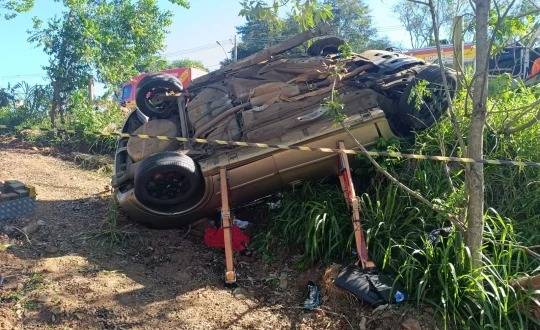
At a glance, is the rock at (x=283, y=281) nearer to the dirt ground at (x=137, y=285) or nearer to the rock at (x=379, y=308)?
the dirt ground at (x=137, y=285)

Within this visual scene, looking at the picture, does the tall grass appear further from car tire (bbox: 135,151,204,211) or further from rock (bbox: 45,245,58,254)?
rock (bbox: 45,245,58,254)

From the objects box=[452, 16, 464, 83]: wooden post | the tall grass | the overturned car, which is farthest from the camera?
the overturned car

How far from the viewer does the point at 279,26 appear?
139 inches

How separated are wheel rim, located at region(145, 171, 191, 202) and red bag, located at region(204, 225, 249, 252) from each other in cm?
53

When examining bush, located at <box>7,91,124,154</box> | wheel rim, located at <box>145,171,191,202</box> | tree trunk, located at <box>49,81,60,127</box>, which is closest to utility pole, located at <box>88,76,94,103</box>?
bush, located at <box>7,91,124,154</box>

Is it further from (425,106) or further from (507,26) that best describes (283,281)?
(507,26)

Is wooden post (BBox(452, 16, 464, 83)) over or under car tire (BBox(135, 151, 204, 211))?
over

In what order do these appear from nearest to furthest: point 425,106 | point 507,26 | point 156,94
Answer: point 507,26 → point 425,106 → point 156,94

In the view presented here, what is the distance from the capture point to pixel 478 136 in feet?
9.86

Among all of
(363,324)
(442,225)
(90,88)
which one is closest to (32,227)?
(363,324)

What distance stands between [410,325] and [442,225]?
1.05m

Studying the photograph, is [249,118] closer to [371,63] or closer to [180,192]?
[180,192]

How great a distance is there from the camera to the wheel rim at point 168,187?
4.43 meters

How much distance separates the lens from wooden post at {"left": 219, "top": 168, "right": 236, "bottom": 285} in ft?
13.2
